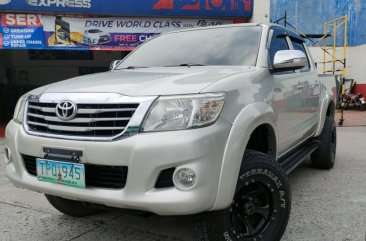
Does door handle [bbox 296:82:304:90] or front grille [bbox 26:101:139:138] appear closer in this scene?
front grille [bbox 26:101:139:138]

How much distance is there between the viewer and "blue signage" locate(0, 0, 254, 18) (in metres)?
10.2

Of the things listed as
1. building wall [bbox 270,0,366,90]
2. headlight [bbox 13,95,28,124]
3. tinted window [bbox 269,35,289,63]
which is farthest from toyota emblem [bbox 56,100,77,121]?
building wall [bbox 270,0,366,90]

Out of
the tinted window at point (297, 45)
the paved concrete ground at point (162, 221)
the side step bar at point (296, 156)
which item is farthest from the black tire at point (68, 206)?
the tinted window at point (297, 45)

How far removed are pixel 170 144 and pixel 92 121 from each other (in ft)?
1.82

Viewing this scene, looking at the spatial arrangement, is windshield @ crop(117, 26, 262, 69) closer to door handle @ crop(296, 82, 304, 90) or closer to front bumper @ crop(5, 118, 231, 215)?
door handle @ crop(296, 82, 304, 90)

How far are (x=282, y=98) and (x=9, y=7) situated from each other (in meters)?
8.40

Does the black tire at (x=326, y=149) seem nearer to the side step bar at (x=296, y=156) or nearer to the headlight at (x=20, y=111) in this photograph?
the side step bar at (x=296, y=156)

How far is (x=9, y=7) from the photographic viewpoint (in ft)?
32.4

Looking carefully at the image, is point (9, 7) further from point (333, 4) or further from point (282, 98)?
point (333, 4)

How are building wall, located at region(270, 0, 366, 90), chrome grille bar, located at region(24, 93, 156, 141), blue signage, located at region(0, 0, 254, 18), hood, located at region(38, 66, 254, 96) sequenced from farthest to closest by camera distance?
building wall, located at region(270, 0, 366, 90) < blue signage, located at region(0, 0, 254, 18) < hood, located at region(38, 66, 254, 96) < chrome grille bar, located at region(24, 93, 156, 141)

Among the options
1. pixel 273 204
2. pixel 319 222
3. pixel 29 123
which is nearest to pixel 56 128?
pixel 29 123

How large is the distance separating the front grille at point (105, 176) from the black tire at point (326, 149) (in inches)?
137

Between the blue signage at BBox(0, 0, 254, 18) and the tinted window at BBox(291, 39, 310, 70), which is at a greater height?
the blue signage at BBox(0, 0, 254, 18)

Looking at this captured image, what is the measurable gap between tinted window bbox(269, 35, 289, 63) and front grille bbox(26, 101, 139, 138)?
171 centimetres
